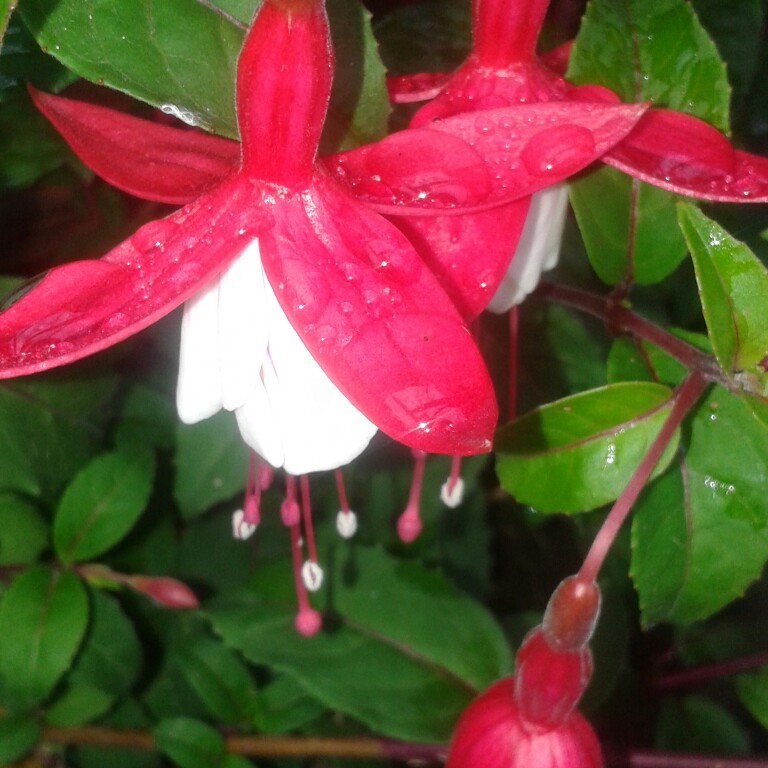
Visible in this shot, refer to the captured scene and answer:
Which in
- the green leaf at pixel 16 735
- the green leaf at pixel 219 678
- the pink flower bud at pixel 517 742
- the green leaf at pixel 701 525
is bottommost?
the green leaf at pixel 219 678

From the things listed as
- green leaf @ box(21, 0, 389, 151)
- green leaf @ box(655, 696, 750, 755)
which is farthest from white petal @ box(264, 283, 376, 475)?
green leaf @ box(655, 696, 750, 755)

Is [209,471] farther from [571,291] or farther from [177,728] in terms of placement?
[571,291]

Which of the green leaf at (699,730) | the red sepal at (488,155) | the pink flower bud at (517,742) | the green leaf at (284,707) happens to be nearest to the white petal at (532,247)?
the red sepal at (488,155)

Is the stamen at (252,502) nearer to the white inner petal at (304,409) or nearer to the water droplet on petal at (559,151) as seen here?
the white inner petal at (304,409)

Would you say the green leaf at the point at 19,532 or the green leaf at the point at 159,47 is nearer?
the green leaf at the point at 159,47

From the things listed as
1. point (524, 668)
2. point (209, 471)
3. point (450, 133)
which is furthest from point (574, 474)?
point (209, 471)

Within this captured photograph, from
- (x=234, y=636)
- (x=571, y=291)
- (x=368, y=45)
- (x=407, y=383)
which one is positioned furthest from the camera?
(x=234, y=636)
